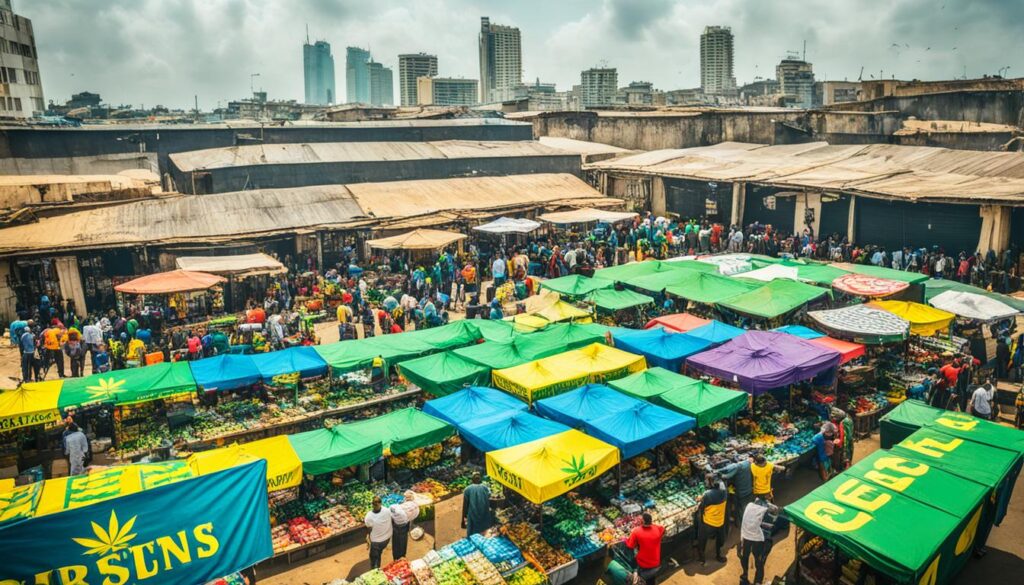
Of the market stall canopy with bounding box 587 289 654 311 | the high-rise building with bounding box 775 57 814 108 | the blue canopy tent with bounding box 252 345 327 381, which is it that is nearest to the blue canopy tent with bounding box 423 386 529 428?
the blue canopy tent with bounding box 252 345 327 381

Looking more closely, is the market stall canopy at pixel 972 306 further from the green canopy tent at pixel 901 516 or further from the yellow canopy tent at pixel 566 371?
the green canopy tent at pixel 901 516

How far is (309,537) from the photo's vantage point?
1005 centimetres

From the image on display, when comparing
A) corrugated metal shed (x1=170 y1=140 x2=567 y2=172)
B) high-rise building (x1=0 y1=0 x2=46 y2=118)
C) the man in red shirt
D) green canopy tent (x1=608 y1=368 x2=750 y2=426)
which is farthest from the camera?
high-rise building (x1=0 y1=0 x2=46 y2=118)

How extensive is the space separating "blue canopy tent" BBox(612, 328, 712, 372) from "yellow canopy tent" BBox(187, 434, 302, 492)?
7274 millimetres

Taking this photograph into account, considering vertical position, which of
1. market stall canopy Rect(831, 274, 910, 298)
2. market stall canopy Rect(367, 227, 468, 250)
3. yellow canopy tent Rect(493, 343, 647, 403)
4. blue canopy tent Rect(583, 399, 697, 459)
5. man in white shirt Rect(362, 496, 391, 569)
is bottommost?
man in white shirt Rect(362, 496, 391, 569)

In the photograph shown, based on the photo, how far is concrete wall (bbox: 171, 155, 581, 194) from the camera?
83.8 feet

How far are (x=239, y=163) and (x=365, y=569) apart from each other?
66.0 ft

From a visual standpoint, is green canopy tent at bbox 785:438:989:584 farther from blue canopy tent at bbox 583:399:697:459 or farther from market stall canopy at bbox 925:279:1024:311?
market stall canopy at bbox 925:279:1024:311

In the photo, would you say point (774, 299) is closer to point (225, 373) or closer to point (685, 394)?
point (685, 394)

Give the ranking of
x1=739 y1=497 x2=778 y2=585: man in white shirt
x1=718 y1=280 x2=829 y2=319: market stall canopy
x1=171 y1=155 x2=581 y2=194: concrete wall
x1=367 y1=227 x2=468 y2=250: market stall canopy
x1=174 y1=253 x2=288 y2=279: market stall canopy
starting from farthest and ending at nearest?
x1=171 y1=155 x2=581 y2=194: concrete wall, x1=367 y1=227 x2=468 y2=250: market stall canopy, x1=174 y1=253 x2=288 y2=279: market stall canopy, x1=718 y1=280 x2=829 y2=319: market stall canopy, x1=739 y1=497 x2=778 y2=585: man in white shirt

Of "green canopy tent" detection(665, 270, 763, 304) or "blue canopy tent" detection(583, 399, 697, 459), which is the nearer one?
"blue canopy tent" detection(583, 399, 697, 459)

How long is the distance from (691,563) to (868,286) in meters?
10.3

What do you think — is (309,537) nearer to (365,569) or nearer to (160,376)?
(365,569)

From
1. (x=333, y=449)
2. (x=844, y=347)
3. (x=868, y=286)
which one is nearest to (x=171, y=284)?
Result: (x=333, y=449)
